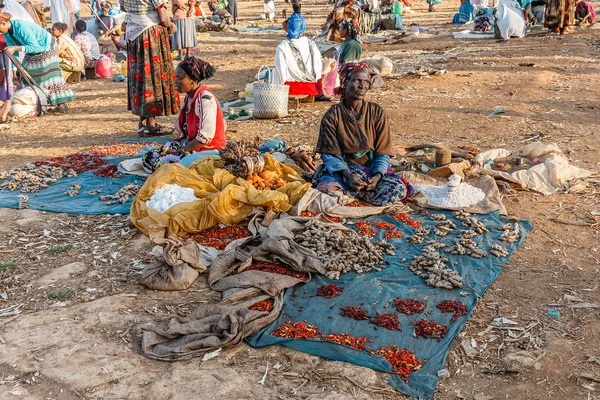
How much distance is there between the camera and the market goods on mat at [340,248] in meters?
3.83

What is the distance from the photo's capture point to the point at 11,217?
16.5 ft

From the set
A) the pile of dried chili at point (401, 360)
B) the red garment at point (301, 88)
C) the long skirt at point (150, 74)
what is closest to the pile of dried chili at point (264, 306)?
the pile of dried chili at point (401, 360)

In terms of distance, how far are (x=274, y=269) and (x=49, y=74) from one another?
20.9ft

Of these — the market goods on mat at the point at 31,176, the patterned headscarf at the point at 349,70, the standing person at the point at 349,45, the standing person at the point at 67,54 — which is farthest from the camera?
the standing person at the point at 67,54

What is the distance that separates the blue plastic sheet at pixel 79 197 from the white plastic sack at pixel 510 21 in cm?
1006

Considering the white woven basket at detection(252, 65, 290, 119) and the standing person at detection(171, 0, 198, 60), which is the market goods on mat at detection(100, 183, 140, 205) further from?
the standing person at detection(171, 0, 198, 60)

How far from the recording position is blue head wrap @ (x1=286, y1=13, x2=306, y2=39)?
8.25 m

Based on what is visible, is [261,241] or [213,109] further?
[213,109]

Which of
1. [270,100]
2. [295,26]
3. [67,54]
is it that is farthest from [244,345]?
[67,54]

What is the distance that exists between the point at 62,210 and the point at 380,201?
8.92 ft

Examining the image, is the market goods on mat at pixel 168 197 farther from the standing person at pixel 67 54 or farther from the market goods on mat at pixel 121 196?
the standing person at pixel 67 54

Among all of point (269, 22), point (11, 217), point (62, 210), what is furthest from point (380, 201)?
point (269, 22)

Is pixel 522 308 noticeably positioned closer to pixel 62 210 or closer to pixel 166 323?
pixel 166 323

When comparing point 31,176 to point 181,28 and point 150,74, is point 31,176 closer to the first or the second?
point 150,74
